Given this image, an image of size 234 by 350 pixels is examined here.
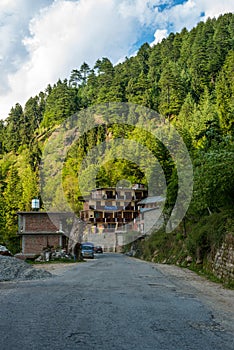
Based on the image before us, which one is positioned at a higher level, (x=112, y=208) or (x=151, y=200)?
(x=151, y=200)

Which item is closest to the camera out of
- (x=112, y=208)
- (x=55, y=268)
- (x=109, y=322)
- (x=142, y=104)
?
(x=109, y=322)

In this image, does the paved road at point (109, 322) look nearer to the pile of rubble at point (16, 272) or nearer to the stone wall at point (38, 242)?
the pile of rubble at point (16, 272)

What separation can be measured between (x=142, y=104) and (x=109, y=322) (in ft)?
294

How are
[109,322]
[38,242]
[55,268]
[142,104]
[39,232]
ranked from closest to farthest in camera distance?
1. [109,322]
2. [55,268]
3. [39,232]
4. [38,242]
5. [142,104]

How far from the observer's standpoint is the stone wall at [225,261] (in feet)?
52.2

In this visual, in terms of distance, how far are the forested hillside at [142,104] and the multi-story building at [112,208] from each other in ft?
10.3

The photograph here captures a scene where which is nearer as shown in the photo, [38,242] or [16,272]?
[16,272]

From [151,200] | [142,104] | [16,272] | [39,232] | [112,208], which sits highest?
[142,104]

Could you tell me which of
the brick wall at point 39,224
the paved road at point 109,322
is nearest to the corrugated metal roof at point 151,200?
the brick wall at point 39,224

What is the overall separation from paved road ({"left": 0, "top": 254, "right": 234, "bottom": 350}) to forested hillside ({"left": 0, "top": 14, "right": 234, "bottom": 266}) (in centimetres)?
1409

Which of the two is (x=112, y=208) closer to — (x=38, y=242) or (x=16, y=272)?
(x=38, y=242)

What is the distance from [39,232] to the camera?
41250 millimetres

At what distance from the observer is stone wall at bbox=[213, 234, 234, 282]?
52.2ft

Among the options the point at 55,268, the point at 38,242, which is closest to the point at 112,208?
the point at 38,242
